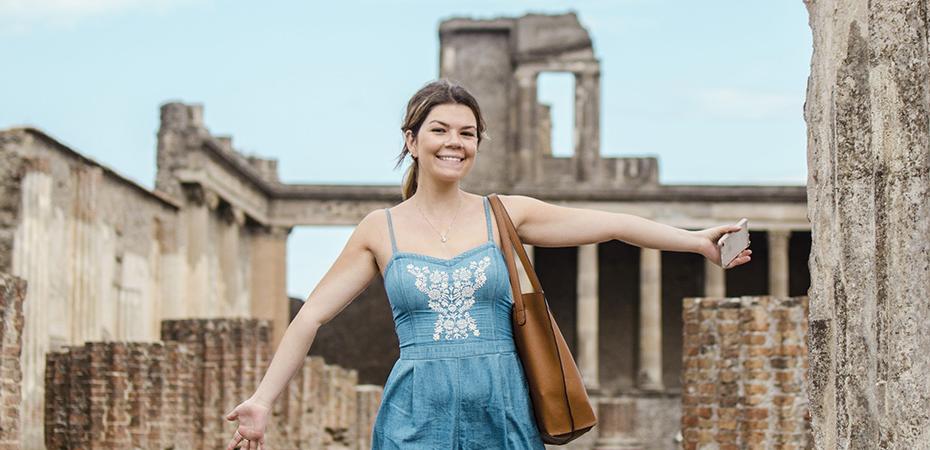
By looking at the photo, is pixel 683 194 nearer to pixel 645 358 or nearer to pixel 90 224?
pixel 645 358

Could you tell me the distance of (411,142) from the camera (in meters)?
4.80

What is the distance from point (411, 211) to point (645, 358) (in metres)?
32.6

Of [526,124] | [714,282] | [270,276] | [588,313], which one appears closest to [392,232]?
[270,276]

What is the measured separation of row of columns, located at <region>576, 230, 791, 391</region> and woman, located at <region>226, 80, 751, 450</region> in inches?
1249

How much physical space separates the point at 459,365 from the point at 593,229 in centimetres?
58

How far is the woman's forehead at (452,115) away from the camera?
467 centimetres

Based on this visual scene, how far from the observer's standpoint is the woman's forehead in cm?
467

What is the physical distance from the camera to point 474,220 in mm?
4691

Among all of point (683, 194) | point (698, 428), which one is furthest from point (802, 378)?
point (683, 194)

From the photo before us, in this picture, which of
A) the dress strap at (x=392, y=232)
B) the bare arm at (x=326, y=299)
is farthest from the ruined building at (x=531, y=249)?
the dress strap at (x=392, y=232)

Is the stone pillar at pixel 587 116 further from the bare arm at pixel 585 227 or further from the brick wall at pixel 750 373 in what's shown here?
the bare arm at pixel 585 227

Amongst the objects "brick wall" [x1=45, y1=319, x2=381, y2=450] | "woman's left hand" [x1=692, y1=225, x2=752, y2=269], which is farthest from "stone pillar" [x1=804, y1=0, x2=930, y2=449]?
"brick wall" [x1=45, y1=319, x2=381, y2=450]

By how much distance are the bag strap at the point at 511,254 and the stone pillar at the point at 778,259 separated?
1258 inches

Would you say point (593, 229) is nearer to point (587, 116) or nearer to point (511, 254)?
point (511, 254)
